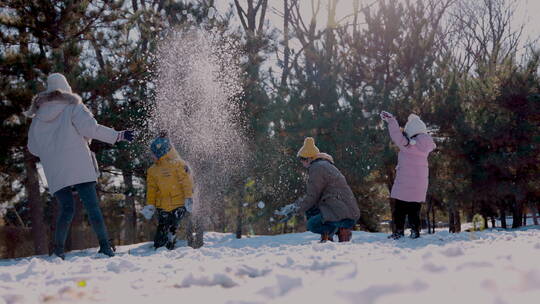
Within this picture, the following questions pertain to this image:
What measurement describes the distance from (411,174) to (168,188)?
9.09 feet

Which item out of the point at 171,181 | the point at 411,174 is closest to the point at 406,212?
the point at 411,174

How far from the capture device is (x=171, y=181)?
5914mm

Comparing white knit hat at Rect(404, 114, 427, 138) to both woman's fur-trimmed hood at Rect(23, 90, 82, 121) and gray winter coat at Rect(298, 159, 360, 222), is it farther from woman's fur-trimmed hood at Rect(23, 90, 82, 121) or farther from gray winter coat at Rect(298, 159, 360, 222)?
woman's fur-trimmed hood at Rect(23, 90, 82, 121)

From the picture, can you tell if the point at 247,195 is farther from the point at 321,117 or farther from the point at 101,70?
the point at 101,70

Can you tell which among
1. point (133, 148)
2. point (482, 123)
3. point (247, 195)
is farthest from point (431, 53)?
point (133, 148)

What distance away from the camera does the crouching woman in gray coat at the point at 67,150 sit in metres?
4.66

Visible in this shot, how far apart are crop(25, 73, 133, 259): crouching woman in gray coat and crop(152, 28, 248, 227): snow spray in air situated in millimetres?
5520

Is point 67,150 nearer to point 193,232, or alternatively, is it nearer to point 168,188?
point 168,188

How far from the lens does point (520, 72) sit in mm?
12055

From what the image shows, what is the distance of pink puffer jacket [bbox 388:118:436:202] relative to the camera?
20.4ft

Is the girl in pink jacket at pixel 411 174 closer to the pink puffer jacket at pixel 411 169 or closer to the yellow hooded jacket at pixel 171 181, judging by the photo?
the pink puffer jacket at pixel 411 169

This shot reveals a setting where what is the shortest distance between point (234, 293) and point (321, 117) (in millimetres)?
9387

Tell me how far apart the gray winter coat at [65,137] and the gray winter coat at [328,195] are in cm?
217

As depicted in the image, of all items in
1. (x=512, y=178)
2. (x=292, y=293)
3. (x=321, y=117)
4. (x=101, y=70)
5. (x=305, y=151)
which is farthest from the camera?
(x=512, y=178)
